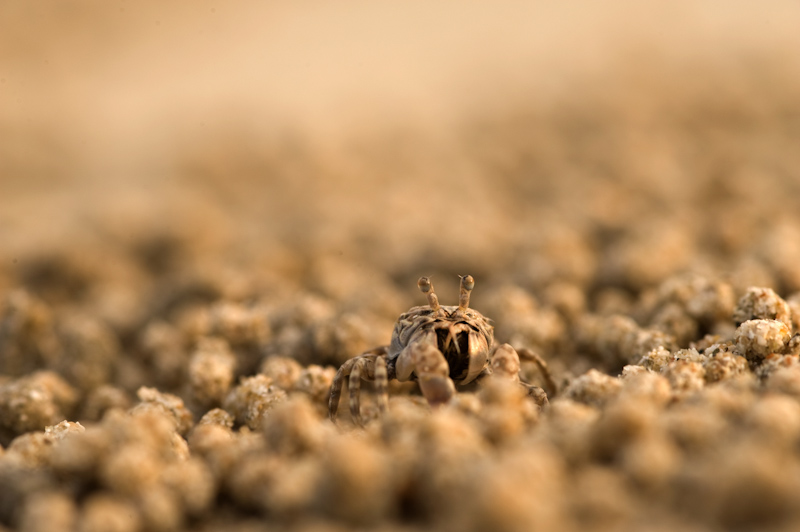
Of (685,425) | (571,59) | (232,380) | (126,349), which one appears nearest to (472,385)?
(232,380)

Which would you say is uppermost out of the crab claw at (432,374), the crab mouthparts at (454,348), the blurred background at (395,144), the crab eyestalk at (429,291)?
the blurred background at (395,144)

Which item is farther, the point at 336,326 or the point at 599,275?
the point at 599,275

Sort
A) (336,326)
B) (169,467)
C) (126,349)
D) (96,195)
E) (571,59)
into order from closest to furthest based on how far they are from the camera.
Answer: (169,467) < (336,326) < (126,349) < (96,195) < (571,59)

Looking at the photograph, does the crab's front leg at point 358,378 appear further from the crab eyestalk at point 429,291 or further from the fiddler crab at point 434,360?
the crab eyestalk at point 429,291

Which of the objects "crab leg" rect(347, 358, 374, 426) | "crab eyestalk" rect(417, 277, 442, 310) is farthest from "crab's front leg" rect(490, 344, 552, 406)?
"crab leg" rect(347, 358, 374, 426)

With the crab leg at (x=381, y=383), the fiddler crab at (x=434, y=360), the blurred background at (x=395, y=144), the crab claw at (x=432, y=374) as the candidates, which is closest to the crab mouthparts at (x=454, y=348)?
the fiddler crab at (x=434, y=360)

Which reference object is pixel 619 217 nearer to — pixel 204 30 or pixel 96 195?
pixel 96 195

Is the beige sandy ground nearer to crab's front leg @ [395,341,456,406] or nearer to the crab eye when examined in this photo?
crab's front leg @ [395,341,456,406]
